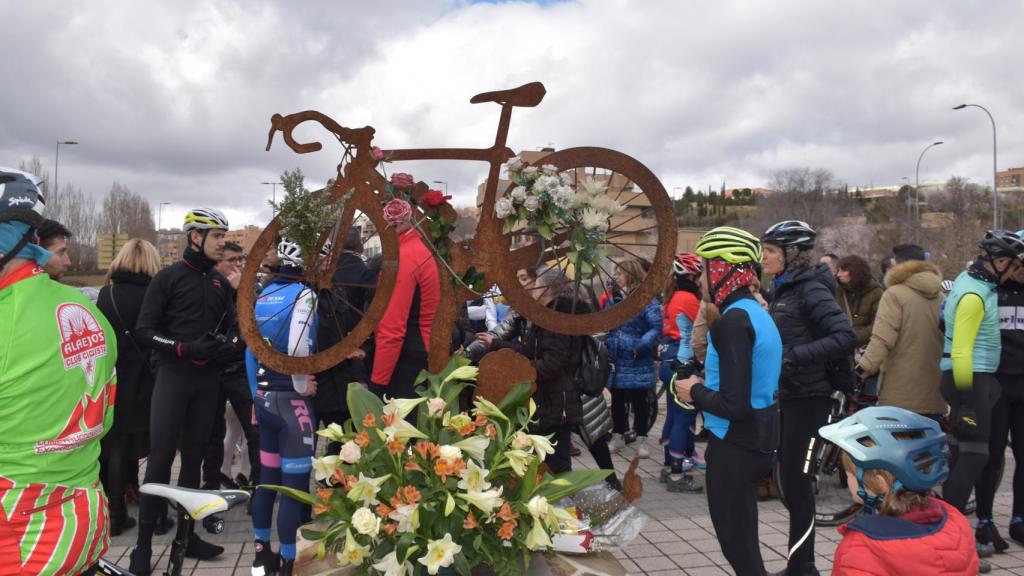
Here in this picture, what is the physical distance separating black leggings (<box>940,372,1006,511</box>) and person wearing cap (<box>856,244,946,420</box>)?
675 millimetres

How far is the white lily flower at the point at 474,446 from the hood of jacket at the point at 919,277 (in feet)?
13.2

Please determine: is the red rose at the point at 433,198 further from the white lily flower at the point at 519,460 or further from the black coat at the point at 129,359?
the black coat at the point at 129,359

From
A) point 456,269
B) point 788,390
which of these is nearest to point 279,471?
point 456,269

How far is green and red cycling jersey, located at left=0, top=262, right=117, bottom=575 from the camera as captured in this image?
6.69 feet

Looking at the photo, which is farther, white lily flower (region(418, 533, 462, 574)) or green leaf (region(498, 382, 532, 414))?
green leaf (region(498, 382, 532, 414))

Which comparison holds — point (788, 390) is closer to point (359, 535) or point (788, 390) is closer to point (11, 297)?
point (359, 535)

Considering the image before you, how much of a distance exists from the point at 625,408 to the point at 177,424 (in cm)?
426

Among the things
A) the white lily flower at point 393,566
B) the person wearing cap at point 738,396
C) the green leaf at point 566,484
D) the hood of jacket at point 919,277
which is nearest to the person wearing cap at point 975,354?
the hood of jacket at point 919,277

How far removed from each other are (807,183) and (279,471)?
74386mm

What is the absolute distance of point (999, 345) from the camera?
14.3ft

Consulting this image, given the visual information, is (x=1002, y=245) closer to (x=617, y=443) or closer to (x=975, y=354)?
(x=975, y=354)

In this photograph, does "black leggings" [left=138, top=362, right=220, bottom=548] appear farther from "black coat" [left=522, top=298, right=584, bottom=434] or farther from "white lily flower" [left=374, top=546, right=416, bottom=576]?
"white lily flower" [left=374, top=546, right=416, bottom=576]

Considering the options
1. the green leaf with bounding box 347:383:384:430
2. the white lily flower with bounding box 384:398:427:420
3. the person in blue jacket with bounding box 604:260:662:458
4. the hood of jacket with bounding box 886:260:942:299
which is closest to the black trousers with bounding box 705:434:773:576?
the white lily flower with bounding box 384:398:427:420

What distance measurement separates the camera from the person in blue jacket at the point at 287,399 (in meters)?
3.80
